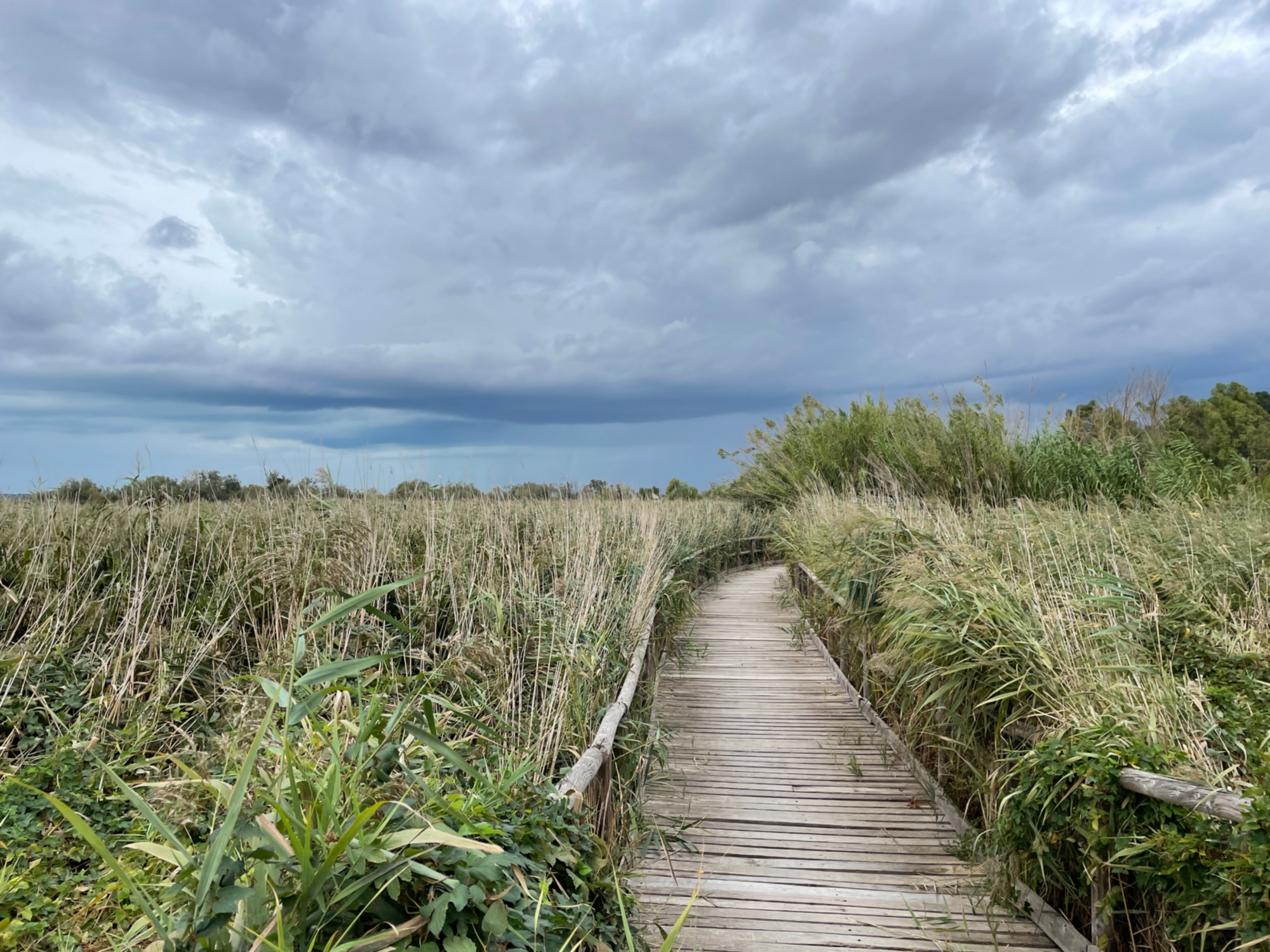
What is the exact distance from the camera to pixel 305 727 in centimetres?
235

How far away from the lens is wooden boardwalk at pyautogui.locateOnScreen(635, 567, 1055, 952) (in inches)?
123

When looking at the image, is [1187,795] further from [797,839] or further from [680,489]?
[680,489]

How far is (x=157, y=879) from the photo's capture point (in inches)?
81.8

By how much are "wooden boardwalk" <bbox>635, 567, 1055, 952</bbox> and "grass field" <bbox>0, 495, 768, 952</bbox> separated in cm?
57

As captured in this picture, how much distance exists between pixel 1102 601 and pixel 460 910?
351cm

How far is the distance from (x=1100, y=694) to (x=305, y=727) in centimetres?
305

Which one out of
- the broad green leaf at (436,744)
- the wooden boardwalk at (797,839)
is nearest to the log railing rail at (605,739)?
the wooden boardwalk at (797,839)

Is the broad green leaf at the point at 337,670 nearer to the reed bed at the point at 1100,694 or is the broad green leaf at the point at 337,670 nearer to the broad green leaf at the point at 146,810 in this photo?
the broad green leaf at the point at 146,810

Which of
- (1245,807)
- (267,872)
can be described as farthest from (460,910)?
(1245,807)

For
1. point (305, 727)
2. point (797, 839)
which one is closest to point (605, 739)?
point (305, 727)

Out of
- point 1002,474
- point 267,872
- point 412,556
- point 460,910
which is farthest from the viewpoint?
point 1002,474

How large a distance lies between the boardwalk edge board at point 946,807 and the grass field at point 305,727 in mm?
1808

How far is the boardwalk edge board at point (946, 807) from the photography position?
2.85m

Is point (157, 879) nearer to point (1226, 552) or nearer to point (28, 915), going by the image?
point (28, 915)
